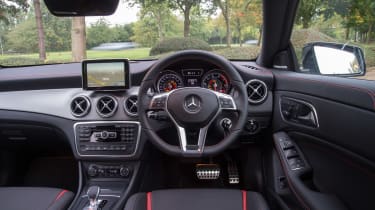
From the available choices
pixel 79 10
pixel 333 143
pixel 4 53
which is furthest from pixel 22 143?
pixel 333 143

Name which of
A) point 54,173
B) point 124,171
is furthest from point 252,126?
point 54,173

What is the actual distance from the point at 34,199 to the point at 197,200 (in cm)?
110

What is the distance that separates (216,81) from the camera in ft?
8.73

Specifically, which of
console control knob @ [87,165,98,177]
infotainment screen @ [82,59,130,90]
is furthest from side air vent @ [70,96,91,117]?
console control knob @ [87,165,98,177]

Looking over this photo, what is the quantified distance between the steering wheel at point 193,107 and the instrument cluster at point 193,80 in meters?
0.13

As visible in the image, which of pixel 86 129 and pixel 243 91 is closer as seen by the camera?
pixel 243 91

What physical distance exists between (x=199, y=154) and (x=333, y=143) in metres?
0.81

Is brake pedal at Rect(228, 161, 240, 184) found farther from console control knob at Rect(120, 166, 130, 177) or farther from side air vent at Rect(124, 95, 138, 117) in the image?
side air vent at Rect(124, 95, 138, 117)

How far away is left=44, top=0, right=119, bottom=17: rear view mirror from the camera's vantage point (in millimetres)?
2209

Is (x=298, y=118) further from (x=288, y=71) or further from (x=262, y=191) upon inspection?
(x=262, y=191)

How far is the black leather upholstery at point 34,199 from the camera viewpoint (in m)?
2.40

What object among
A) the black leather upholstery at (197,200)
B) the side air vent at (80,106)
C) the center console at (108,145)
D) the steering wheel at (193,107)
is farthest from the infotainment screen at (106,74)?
the black leather upholstery at (197,200)

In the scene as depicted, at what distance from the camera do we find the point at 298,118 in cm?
266

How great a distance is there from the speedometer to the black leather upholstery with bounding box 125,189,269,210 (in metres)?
0.72
